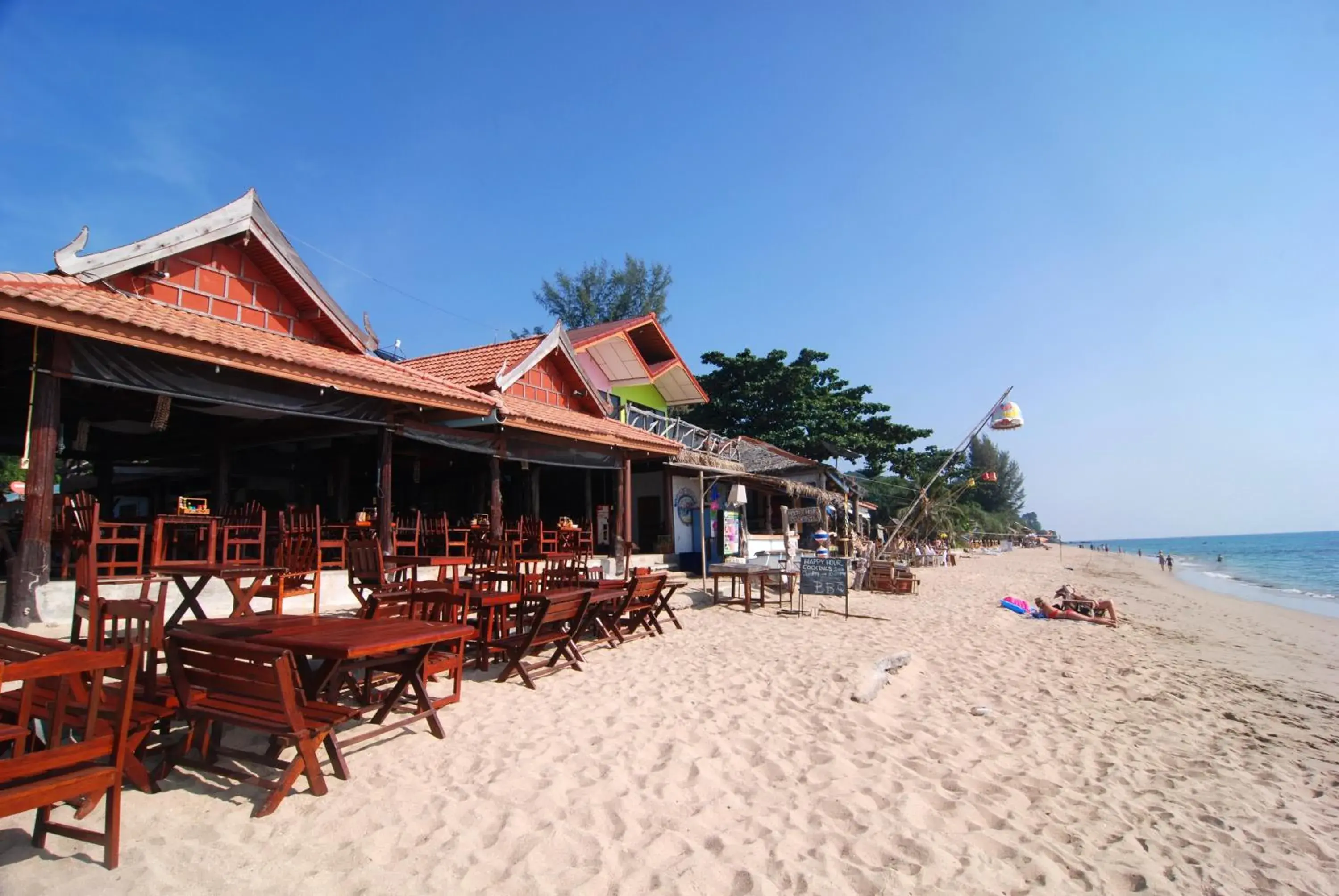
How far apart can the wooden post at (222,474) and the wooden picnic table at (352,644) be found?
7.39m

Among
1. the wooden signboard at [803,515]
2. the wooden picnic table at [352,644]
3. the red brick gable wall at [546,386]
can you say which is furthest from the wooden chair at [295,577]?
the wooden signboard at [803,515]

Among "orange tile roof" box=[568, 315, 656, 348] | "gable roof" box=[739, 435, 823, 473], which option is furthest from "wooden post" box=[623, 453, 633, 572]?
"gable roof" box=[739, 435, 823, 473]

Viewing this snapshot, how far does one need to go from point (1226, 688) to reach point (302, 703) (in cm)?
869

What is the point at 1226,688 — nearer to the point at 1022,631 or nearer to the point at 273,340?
the point at 1022,631

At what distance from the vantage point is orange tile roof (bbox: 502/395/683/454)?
412 inches

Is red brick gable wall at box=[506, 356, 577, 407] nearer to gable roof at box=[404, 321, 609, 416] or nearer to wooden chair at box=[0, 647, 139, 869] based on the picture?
gable roof at box=[404, 321, 609, 416]

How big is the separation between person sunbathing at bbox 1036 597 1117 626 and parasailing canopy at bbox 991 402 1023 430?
5162 millimetres

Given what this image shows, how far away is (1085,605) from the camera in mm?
12703

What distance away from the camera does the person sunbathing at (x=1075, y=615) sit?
38.6 ft

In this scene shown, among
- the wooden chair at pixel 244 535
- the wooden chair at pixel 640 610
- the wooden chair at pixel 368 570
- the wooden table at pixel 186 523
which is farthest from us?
the wooden chair at pixel 244 535

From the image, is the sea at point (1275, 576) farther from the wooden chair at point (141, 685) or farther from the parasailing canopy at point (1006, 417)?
the wooden chair at point (141, 685)

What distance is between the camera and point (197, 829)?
286cm

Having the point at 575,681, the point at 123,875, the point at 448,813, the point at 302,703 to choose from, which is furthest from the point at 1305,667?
the point at 123,875

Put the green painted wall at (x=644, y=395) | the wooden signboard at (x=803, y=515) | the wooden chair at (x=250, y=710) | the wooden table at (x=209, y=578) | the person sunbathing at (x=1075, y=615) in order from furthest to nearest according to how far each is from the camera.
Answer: the green painted wall at (x=644, y=395), the wooden signboard at (x=803, y=515), the person sunbathing at (x=1075, y=615), the wooden table at (x=209, y=578), the wooden chair at (x=250, y=710)
